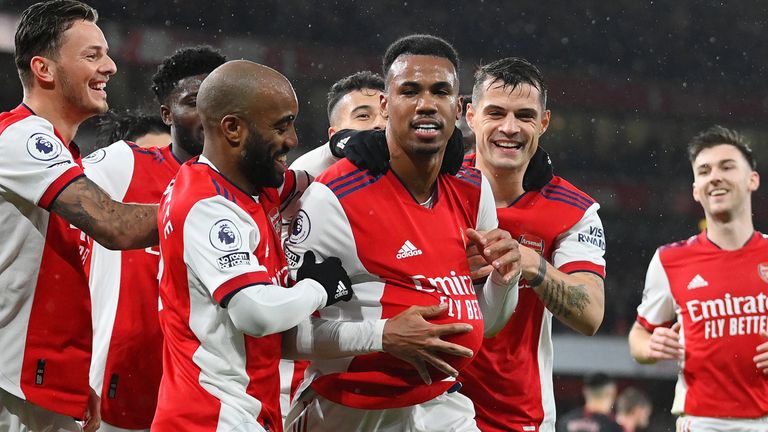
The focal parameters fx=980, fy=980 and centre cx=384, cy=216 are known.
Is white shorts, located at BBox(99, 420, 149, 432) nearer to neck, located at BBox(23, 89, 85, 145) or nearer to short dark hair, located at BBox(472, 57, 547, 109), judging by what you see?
neck, located at BBox(23, 89, 85, 145)

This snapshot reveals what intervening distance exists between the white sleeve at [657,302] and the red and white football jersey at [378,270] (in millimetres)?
2752

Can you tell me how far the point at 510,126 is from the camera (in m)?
3.47

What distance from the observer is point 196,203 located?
7.79 ft

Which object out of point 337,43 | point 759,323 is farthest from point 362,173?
point 337,43

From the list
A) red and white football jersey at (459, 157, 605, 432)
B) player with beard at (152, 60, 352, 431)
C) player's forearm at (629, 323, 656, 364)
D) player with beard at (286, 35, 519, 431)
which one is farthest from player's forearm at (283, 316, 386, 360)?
player's forearm at (629, 323, 656, 364)

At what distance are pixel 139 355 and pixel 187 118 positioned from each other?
82 cm

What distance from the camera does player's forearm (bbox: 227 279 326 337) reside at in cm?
230

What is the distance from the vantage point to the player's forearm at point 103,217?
2629 millimetres

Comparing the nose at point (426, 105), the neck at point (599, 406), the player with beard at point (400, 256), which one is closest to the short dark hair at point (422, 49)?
the player with beard at point (400, 256)

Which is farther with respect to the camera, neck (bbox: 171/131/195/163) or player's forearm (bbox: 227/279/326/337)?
neck (bbox: 171/131/195/163)

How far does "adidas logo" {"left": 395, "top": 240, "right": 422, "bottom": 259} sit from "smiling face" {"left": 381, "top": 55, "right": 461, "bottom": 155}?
27 centimetres

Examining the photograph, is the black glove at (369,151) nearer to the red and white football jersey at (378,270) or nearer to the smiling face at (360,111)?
the red and white football jersey at (378,270)

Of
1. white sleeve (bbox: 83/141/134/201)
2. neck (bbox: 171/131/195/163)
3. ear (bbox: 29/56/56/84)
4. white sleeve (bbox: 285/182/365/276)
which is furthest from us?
neck (bbox: 171/131/195/163)

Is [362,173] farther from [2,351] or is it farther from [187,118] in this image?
[2,351]
